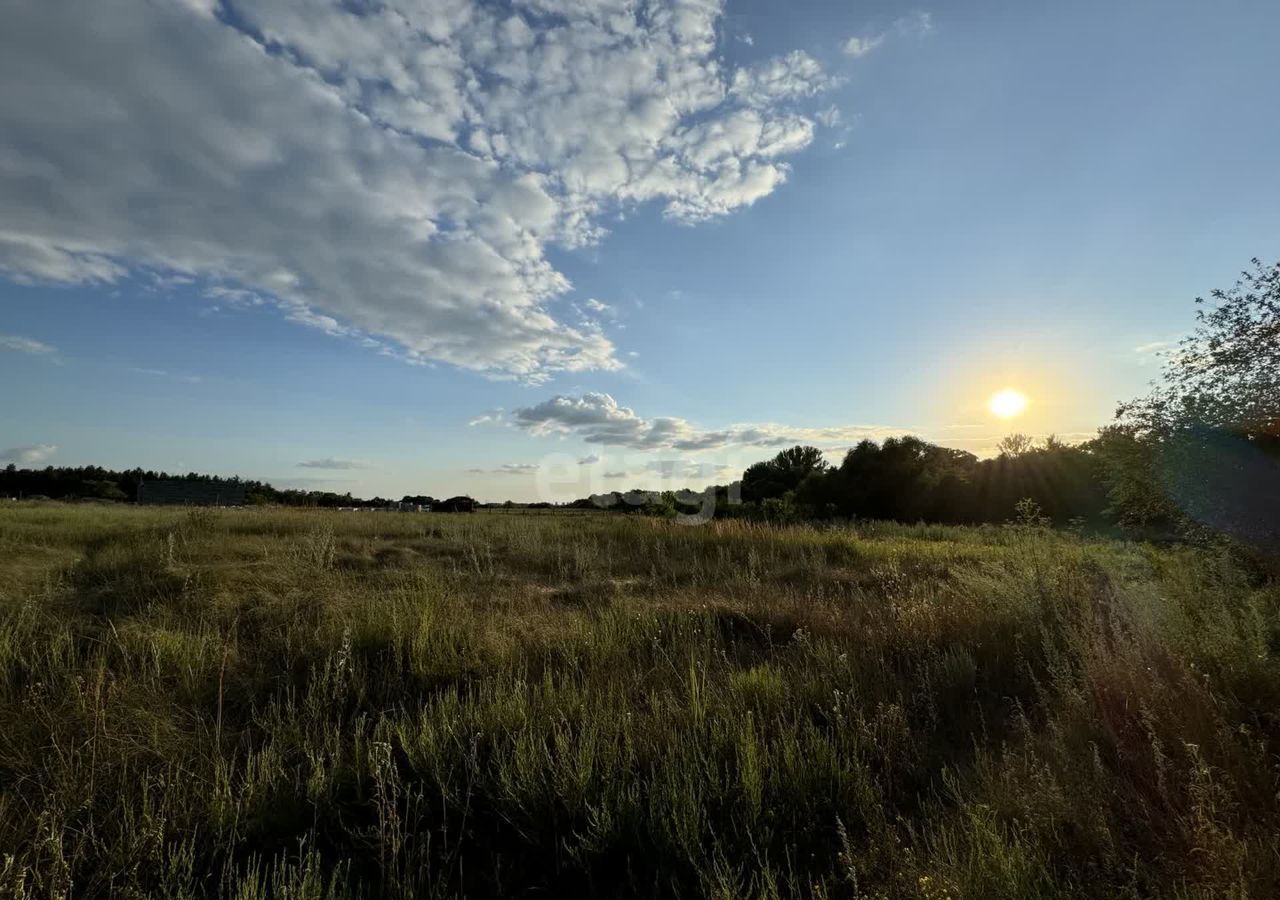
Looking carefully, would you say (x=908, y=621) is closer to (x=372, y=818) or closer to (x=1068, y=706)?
(x=1068, y=706)

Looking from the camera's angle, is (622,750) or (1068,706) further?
(1068,706)

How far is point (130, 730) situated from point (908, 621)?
18.5 ft

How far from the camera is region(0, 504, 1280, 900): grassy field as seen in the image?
224 centimetres

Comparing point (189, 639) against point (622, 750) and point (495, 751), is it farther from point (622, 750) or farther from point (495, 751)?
point (622, 750)

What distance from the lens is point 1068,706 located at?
347 centimetres

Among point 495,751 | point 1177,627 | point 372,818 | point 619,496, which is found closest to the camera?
point 372,818

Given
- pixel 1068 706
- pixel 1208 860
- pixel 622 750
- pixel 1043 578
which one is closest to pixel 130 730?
pixel 622 750

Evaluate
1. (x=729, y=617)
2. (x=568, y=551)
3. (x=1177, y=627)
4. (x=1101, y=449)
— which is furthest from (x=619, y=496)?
(x=1177, y=627)

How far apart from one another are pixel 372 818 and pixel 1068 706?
3742mm

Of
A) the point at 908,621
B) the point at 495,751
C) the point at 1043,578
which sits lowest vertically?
the point at 495,751

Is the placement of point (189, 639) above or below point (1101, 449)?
below

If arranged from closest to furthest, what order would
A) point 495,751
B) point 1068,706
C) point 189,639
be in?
point 495,751, point 1068,706, point 189,639

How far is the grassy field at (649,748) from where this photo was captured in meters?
2.24

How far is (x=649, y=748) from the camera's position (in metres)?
3.18
